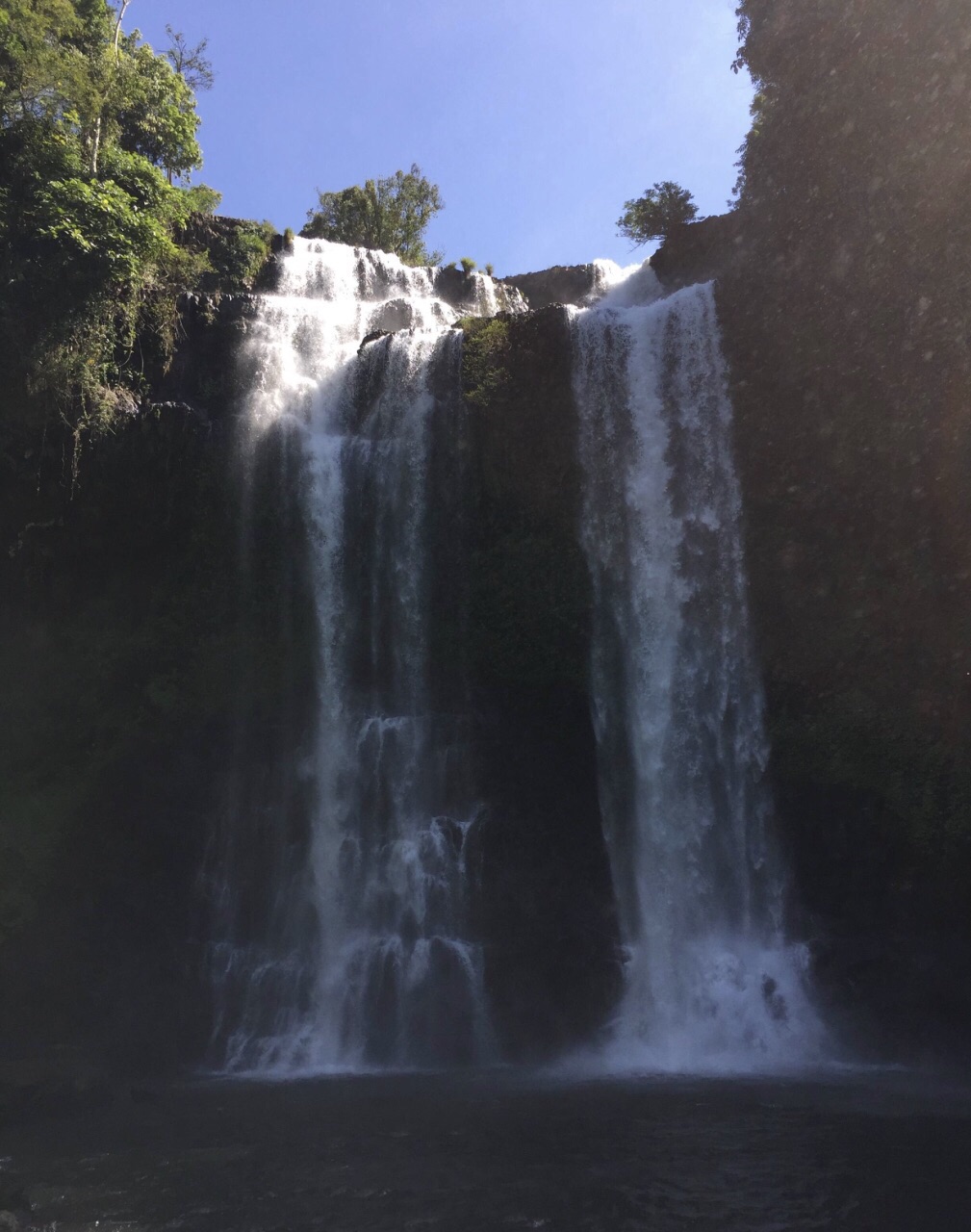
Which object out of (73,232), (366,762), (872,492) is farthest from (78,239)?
(872,492)

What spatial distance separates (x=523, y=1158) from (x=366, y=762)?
8360 millimetres

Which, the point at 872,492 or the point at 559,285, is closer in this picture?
the point at 872,492

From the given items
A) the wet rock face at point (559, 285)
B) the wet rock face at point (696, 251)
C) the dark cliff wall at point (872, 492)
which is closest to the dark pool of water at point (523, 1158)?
the dark cliff wall at point (872, 492)

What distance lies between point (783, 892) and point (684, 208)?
21.3 meters

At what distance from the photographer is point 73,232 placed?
1873 cm

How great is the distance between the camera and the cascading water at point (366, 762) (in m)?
15.2

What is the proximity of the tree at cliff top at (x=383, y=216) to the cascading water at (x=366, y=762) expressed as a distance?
13.5 metres

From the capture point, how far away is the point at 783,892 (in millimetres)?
15195

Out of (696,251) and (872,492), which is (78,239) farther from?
(872,492)

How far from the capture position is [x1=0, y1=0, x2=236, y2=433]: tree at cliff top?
18.8 m

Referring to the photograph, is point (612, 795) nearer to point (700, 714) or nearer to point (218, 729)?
point (700, 714)

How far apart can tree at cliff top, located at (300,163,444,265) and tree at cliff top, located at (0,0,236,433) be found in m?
10.9

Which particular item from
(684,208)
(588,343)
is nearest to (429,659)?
(588,343)

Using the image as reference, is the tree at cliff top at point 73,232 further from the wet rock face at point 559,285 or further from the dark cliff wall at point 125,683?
the wet rock face at point 559,285
